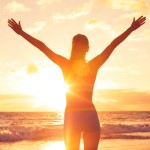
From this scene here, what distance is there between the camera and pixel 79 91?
3.79 m

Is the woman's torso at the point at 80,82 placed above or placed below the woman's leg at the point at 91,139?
above

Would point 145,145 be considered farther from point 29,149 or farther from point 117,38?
point 117,38

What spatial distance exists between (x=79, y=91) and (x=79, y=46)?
1.45 feet

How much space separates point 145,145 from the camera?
14164 millimetres

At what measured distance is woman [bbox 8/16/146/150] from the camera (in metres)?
3.80

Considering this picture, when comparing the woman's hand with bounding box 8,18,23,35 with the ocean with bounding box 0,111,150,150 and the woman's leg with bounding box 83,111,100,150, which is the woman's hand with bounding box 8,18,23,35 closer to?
the woman's leg with bounding box 83,111,100,150

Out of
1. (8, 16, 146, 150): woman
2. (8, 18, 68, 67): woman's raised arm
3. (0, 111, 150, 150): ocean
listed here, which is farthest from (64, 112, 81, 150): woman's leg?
(0, 111, 150, 150): ocean

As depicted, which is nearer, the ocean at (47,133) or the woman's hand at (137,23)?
the woman's hand at (137,23)

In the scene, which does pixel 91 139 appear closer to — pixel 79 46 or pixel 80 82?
pixel 80 82

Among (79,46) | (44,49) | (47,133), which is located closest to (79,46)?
(79,46)

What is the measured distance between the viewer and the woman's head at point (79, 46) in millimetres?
3822

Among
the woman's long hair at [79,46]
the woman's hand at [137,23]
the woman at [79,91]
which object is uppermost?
the woman's hand at [137,23]

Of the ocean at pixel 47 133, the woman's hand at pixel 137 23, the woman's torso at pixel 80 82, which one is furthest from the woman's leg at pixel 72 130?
the ocean at pixel 47 133

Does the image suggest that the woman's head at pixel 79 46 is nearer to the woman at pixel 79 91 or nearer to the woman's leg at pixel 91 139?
the woman at pixel 79 91
